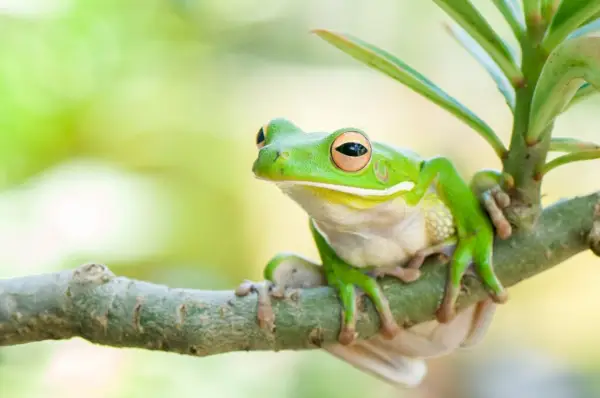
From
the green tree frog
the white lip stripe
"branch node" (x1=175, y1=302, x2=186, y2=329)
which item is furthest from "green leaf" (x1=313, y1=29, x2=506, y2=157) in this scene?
"branch node" (x1=175, y1=302, x2=186, y2=329)

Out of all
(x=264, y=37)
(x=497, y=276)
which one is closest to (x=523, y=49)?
(x=497, y=276)

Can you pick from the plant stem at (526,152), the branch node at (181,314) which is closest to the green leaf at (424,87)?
the plant stem at (526,152)

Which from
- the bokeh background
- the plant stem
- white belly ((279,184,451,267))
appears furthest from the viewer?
the bokeh background

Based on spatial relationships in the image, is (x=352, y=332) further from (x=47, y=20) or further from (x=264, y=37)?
(x=264, y=37)

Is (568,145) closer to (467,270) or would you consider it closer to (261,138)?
(467,270)

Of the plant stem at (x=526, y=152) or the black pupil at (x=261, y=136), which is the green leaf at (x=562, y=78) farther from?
the black pupil at (x=261, y=136)

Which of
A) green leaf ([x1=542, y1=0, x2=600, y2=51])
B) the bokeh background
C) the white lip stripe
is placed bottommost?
the white lip stripe

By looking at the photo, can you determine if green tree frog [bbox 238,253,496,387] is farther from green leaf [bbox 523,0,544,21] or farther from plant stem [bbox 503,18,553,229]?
green leaf [bbox 523,0,544,21]

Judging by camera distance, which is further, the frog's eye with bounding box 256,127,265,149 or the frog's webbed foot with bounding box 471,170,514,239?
the frog's eye with bounding box 256,127,265,149
